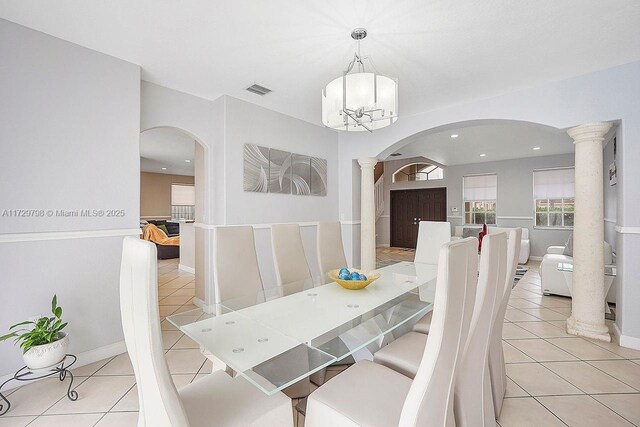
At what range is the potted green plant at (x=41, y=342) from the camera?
186cm

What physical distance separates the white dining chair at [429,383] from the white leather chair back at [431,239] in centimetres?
219

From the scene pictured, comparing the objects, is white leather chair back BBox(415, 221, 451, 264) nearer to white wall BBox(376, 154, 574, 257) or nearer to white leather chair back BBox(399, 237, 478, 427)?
white leather chair back BBox(399, 237, 478, 427)

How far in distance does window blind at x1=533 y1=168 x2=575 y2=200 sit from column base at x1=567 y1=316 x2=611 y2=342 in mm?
5219

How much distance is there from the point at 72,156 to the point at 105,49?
93 centimetres

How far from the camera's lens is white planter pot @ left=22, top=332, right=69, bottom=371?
186 centimetres

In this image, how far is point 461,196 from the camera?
8.25 meters

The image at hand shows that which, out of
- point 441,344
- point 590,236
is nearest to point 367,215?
point 590,236

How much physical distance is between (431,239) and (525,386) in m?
1.61

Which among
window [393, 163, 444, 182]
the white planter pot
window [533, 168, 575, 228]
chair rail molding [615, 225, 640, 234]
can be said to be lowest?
the white planter pot

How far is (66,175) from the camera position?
2.30 meters

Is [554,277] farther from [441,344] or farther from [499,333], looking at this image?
[441,344]

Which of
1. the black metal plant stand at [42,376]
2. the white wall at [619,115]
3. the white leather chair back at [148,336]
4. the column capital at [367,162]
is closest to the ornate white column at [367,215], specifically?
the column capital at [367,162]

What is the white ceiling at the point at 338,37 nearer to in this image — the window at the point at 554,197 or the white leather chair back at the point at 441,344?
the white leather chair back at the point at 441,344

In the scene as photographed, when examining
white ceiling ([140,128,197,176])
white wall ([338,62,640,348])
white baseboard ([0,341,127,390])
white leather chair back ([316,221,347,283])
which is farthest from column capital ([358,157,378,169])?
white baseboard ([0,341,127,390])
